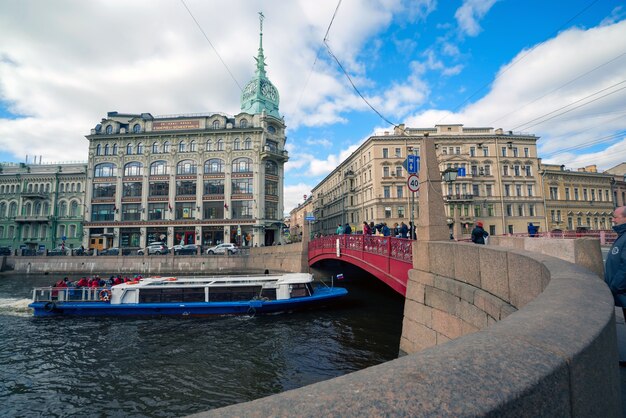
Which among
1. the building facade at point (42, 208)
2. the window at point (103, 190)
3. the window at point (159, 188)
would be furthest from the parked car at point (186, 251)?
the building facade at point (42, 208)

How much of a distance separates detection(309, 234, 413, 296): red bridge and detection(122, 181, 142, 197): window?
4169 centimetres

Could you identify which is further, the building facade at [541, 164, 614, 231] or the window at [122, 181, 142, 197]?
the building facade at [541, 164, 614, 231]

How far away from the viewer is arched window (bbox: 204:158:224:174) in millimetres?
48438

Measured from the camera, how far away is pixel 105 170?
165 feet

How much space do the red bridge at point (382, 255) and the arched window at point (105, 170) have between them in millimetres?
45919

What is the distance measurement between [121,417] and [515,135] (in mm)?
59603

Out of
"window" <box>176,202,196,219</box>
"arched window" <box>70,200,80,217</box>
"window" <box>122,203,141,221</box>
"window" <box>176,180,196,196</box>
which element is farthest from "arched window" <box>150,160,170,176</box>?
"arched window" <box>70,200,80,217</box>

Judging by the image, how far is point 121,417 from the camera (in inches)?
332

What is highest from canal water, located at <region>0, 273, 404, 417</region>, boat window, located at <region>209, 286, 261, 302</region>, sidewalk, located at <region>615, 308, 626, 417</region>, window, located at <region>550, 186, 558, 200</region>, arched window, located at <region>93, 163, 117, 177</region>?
arched window, located at <region>93, 163, 117, 177</region>

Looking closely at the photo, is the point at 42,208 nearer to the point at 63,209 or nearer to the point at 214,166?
the point at 63,209

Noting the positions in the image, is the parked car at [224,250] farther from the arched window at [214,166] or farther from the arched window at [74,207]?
the arched window at [74,207]

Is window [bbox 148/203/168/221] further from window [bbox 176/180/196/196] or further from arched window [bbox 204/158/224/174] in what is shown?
arched window [bbox 204/158/224/174]

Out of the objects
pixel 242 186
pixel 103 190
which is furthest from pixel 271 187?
pixel 103 190

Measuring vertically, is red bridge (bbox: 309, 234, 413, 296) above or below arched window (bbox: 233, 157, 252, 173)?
below
